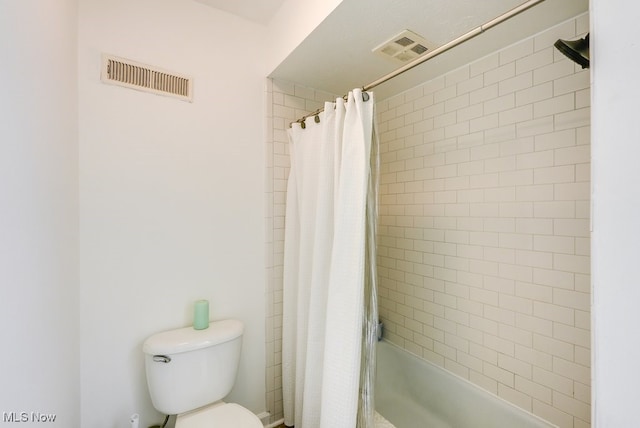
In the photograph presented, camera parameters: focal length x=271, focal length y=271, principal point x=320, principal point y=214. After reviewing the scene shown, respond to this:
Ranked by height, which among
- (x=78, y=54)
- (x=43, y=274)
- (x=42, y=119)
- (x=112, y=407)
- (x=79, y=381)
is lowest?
(x=112, y=407)

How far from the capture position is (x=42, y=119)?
764 millimetres

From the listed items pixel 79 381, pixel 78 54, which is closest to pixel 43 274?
pixel 79 381

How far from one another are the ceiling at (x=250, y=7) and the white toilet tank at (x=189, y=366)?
5.73 feet

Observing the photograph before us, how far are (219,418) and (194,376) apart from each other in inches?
8.5

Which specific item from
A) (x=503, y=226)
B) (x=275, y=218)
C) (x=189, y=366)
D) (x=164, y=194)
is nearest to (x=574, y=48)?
(x=503, y=226)

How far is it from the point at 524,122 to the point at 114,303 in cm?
219

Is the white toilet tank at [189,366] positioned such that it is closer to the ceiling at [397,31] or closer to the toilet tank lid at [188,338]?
the toilet tank lid at [188,338]

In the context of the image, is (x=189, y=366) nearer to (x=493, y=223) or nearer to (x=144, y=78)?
(x=144, y=78)

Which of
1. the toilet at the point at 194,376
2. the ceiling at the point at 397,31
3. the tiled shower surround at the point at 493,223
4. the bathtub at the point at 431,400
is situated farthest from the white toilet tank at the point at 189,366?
the ceiling at the point at 397,31

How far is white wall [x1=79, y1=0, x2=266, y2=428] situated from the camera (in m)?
1.23

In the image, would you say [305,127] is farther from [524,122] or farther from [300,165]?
[524,122]

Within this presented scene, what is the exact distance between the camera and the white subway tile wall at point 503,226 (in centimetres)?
124
